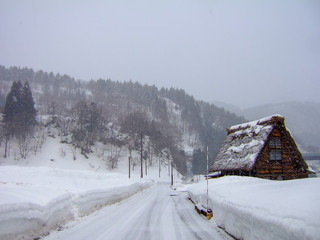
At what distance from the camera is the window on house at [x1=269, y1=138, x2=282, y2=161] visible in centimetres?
2527

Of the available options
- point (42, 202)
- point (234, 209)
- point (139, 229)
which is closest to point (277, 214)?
point (234, 209)

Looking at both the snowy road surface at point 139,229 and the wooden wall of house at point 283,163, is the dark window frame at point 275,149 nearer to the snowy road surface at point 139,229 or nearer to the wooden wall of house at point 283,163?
the wooden wall of house at point 283,163

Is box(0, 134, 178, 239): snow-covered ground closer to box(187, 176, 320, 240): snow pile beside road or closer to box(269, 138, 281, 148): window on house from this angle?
box(187, 176, 320, 240): snow pile beside road

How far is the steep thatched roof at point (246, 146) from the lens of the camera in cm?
2397

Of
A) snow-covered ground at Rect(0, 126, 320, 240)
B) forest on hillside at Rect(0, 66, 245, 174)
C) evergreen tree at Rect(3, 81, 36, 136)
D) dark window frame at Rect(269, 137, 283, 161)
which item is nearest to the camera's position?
snow-covered ground at Rect(0, 126, 320, 240)

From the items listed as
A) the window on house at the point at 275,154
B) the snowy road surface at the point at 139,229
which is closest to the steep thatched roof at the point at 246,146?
the window on house at the point at 275,154

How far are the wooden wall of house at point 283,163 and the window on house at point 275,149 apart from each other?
1.04ft

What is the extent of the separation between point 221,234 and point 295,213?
3.95 m

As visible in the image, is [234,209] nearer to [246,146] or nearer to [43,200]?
[43,200]

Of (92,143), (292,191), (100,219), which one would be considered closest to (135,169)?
(92,143)

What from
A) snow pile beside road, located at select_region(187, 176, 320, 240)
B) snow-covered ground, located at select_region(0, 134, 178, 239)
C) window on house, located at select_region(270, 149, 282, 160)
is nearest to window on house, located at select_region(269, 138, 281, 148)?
window on house, located at select_region(270, 149, 282, 160)

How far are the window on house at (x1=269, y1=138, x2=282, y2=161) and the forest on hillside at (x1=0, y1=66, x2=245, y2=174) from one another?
33.9 metres

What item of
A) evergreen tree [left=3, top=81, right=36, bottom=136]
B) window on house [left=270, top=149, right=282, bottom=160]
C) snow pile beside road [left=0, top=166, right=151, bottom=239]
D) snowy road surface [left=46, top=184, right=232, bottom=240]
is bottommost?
snowy road surface [left=46, top=184, right=232, bottom=240]

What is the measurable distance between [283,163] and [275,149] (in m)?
1.75
